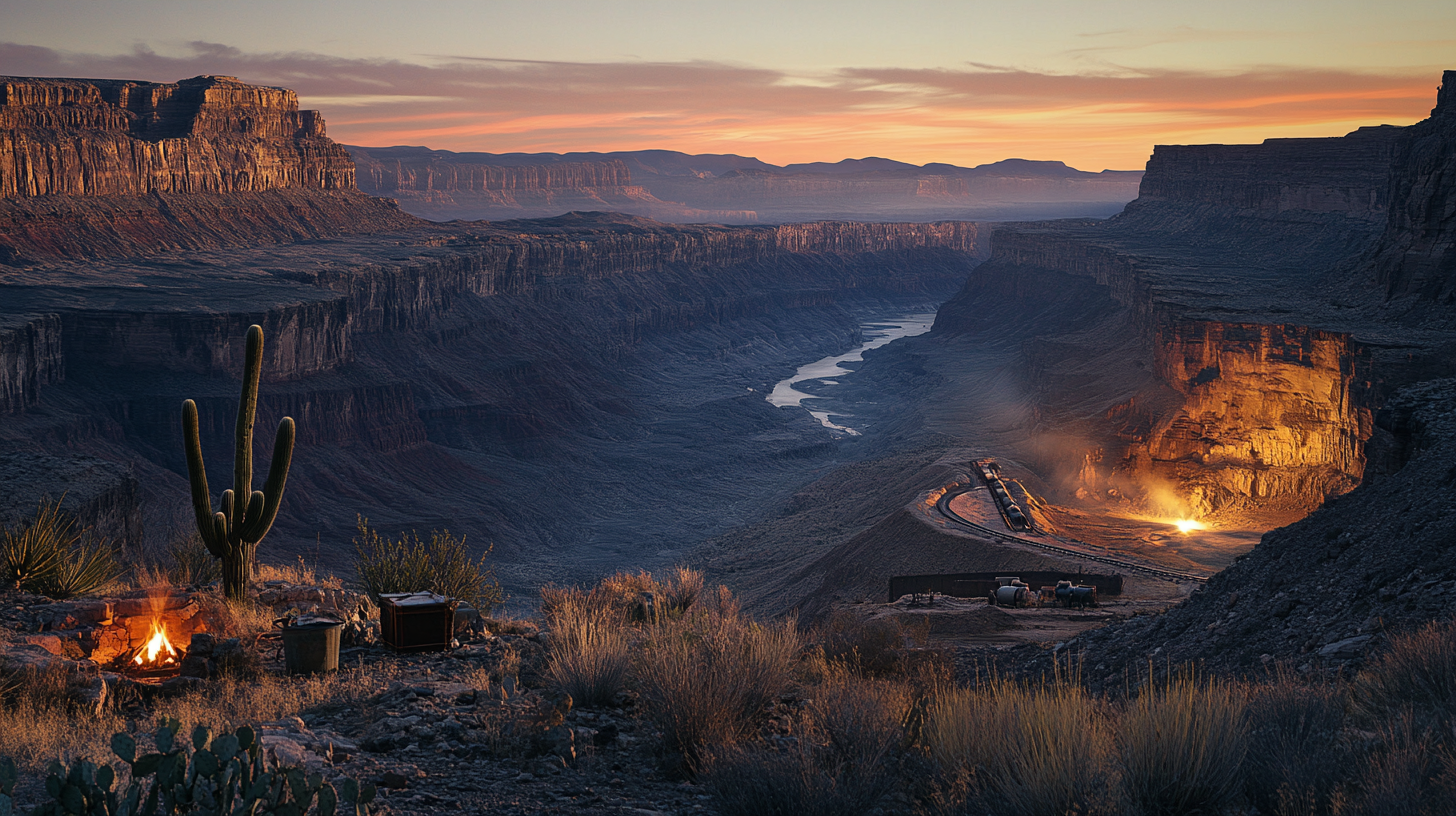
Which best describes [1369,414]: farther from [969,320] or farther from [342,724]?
[969,320]

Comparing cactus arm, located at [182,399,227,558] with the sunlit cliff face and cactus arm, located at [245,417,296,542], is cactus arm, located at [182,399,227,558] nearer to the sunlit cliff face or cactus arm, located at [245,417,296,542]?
cactus arm, located at [245,417,296,542]

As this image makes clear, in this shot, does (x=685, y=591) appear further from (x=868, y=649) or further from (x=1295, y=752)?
(x=1295, y=752)

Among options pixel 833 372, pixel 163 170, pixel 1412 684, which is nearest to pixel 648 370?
pixel 833 372

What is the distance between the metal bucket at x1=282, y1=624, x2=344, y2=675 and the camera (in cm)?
1459

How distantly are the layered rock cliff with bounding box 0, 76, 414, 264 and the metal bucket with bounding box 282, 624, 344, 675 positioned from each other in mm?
80347

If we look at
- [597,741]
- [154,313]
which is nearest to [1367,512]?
[597,741]

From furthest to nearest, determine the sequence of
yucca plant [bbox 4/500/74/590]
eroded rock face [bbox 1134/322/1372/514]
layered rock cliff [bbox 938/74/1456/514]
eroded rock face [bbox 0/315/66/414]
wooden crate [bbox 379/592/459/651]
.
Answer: eroded rock face [bbox 0/315/66/414] < layered rock cliff [bbox 938/74/1456/514] < eroded rock face [bbox 1134/322/1372/514] < yucca plant [bbox 4/500/74/590] < wooden crate [bbox 379/592/459/651]

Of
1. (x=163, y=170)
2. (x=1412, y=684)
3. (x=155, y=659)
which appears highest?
(x=163, y=170)

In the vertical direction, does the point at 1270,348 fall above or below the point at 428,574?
above

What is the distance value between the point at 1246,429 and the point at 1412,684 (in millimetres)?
50627

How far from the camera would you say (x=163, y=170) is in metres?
104

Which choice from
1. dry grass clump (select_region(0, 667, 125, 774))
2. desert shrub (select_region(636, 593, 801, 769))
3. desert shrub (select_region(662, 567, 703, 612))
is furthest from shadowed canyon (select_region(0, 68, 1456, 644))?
dry grass clump (select_region(0, 667, 125, 774))

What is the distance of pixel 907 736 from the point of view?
35.1 feet

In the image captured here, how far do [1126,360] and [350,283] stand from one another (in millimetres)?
55412
